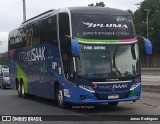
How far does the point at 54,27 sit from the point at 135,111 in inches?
176

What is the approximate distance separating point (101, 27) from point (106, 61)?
4.25 feet

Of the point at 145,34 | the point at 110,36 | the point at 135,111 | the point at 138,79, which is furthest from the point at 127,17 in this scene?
the point at 145,34

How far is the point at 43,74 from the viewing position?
766 inches

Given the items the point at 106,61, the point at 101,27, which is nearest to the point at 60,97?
the point at 106,61

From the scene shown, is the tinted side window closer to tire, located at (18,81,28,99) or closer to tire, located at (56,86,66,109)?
tire, located at (56,86,66,109)

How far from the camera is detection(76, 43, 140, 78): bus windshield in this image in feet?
51.0

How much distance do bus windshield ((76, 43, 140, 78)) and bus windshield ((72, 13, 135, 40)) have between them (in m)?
0.42

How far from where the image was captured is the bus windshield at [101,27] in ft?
52.2

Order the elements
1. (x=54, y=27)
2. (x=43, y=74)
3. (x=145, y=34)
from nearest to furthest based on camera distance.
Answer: (x=54, y=27) < (x=43, y=74) < (x=145, y=34)

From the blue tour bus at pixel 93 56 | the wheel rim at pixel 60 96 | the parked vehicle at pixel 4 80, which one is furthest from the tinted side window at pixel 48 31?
the parked vehicle at pixel 4 80

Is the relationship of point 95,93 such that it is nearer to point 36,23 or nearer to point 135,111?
point 135,111

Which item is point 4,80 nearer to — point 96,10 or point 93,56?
point 96,10

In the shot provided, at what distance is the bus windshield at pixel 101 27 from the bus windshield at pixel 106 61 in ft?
1.38

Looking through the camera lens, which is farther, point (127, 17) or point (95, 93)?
point (127, 17)
